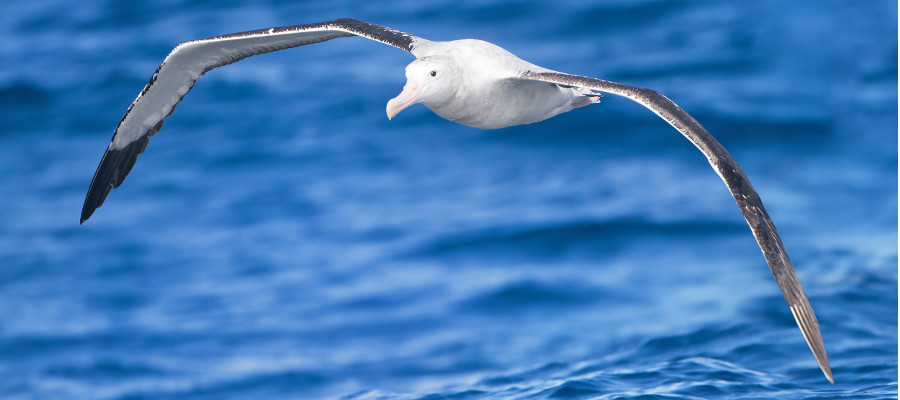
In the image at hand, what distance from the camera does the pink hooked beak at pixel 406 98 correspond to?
8164mm

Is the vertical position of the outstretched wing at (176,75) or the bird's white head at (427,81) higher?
the outstretched wing at (176,75)

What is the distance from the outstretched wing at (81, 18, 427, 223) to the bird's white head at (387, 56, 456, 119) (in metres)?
1.44

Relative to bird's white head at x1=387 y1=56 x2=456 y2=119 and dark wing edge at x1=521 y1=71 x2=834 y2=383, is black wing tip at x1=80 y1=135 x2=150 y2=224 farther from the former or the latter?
dark wing edge at x1=521 y1=71 x2=834 y2=383

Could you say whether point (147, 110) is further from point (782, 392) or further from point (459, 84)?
point (782, 392)

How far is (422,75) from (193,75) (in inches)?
162

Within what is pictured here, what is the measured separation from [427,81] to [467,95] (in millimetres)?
580

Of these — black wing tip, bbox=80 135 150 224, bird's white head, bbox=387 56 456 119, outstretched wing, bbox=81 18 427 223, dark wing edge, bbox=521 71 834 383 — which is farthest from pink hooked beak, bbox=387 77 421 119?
black wing tip, bbox=80 135 150 224

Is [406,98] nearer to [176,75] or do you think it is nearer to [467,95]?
[467,95]

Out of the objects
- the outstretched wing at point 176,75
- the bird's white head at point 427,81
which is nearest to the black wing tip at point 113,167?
the outstretched wing at point 176,75

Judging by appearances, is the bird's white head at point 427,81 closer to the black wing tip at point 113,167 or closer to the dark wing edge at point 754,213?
the dark wing edge at point 754,213

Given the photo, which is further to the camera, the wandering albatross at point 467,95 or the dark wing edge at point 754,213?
the wandering albatross at point 467,95

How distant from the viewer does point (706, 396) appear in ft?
41.3

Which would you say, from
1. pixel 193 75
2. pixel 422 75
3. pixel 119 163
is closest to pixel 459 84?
pixel 422 75

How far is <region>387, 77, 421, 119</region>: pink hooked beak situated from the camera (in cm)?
816
